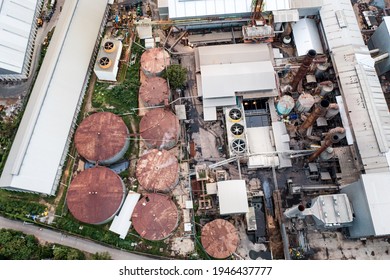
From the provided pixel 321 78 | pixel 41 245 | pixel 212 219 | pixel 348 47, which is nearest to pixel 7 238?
pixel 41 245

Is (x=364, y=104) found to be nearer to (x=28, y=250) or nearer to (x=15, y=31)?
(x=28, y=250)

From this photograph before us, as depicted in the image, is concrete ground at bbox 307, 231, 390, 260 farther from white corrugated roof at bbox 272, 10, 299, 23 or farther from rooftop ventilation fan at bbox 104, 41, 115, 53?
rooftop ventilation fan at bbox 104, 41, 115, 53

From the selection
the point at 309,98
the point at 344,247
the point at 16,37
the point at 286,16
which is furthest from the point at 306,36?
the point at 16,37

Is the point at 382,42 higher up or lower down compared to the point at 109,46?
higher up

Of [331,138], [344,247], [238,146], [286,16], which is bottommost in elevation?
[344,247]

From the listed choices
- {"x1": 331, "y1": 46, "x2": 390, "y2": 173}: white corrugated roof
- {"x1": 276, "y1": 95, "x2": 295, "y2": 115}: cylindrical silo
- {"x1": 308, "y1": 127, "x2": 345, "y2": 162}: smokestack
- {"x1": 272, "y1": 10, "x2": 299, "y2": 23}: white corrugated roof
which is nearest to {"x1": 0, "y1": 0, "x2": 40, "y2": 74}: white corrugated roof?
{"x1": 272, "y1": 10, "x2": 299, "y2": 23}: white corrugated roof
